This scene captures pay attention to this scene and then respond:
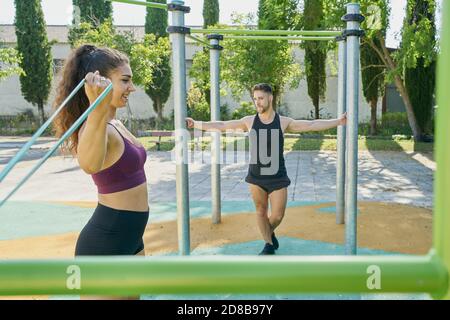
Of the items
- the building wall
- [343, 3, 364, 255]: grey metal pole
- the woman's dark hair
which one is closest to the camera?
the woman's dark hair

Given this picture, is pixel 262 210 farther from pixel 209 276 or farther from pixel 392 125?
pixel 392 125

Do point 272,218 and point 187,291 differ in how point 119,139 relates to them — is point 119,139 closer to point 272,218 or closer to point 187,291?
point 187,291

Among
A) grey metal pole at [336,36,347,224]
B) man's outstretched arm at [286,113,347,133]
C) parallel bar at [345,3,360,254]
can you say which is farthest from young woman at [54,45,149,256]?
grey metal pole at [336,36,347,224]

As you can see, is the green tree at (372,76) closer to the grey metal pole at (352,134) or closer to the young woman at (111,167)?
the grey metal pole at (352,134)

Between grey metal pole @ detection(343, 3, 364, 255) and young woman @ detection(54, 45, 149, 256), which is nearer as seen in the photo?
young woman @ detection(54, 45, 149, 256)

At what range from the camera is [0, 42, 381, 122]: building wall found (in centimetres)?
2339

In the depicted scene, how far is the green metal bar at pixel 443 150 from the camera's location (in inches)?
25.7

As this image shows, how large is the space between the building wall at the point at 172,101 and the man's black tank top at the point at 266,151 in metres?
18.3

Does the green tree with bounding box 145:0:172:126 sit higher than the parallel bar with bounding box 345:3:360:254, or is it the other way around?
the green tree with bounding box 145:0:172:126

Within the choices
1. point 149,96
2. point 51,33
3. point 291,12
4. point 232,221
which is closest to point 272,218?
point 232,221

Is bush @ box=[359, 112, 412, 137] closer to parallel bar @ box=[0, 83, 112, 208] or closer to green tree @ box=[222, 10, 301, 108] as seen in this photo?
green tree @ box=[222, 10, 301, 108]

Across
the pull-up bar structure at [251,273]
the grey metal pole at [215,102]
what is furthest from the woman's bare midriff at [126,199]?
the grey metal pole at [215,102]

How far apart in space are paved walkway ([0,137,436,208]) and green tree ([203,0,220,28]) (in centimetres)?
1360

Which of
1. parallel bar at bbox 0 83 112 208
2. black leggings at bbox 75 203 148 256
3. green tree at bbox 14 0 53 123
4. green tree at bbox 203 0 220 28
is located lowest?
black leggings at bbox 75 203 148 256
